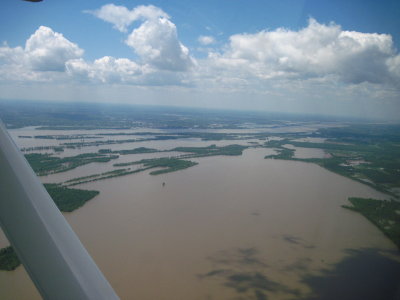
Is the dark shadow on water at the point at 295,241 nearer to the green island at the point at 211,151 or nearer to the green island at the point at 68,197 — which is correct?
the green island at the point at 68,197

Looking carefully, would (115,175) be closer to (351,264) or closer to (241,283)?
(241,283)

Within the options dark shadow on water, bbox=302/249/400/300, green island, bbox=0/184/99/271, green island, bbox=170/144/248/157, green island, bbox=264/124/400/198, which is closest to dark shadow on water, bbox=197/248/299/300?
dark shadow on water, bbox=302/249/400/300

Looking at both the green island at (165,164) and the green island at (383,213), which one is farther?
the green island at (165,164)

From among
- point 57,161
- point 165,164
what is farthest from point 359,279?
point 57,161

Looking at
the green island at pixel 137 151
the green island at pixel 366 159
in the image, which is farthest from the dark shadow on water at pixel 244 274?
the green island at pixel 137 151

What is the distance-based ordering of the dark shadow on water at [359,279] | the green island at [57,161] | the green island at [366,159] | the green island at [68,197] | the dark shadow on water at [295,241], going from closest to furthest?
1. the dark shadow on water at [359,279]
2. the dark shadow on water at [295,241]
3. the green island at [68,197]
4. the green island at [366,159]
5. the green island at [57,161]

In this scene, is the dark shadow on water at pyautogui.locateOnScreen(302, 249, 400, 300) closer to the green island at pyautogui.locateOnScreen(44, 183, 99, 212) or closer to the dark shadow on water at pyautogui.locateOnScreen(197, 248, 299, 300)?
the dark shadow on water at pyautogui.locateOnScreen(197, 248, 299, 300)
